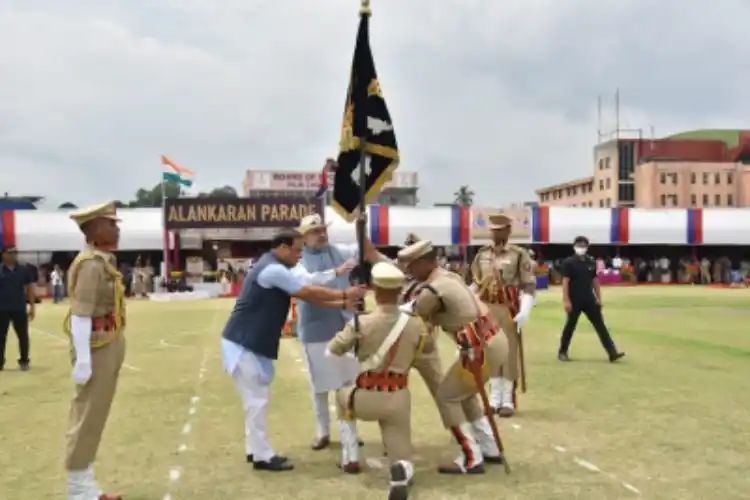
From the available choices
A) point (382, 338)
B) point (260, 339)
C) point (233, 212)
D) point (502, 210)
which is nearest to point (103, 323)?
point (260, 339)

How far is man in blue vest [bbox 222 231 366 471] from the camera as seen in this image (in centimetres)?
668

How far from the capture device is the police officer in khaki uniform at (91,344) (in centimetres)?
572

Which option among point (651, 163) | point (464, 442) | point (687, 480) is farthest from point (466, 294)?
point (651, 163)

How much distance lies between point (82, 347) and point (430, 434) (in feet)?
11.7

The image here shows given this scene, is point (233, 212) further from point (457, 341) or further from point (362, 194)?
point (457, 341)

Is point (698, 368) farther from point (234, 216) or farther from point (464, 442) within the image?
point (234, 216)

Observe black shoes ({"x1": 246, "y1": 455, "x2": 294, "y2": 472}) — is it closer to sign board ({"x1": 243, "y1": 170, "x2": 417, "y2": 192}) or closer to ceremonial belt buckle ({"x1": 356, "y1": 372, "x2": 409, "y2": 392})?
ceremonial belt buckle ({"x1": 356, "y1": 372, "x2": 409, "y2": 392})

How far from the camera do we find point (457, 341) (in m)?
6.68

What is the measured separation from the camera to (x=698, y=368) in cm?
1207

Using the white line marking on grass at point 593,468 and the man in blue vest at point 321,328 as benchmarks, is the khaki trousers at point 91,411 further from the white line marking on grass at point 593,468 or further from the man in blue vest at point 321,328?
the white line marking on grass at point 593,468

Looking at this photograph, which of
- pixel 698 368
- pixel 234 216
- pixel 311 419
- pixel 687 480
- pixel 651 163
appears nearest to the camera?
pixel 687 480

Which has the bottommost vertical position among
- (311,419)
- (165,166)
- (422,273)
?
(311,419)

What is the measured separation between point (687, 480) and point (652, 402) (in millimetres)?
3224

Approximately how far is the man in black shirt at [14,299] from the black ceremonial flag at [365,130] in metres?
7.76
